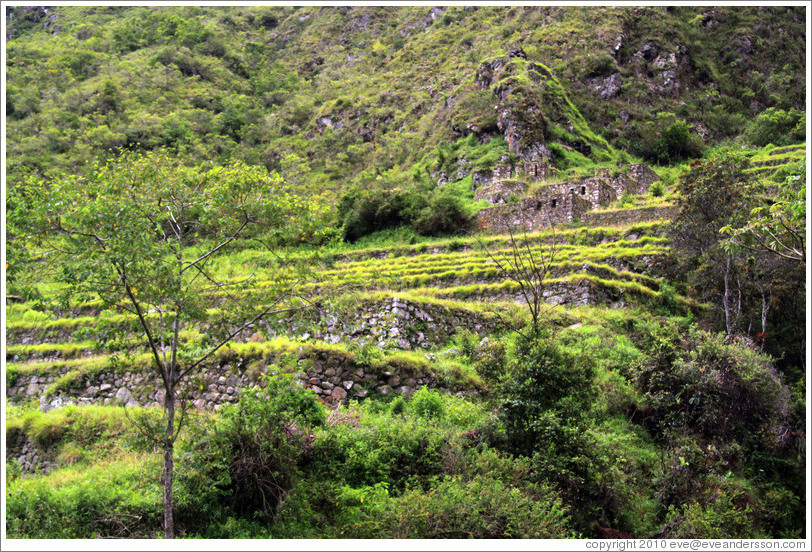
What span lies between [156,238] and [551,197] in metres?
24.6

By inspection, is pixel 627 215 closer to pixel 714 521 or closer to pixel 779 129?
pixel 714 521

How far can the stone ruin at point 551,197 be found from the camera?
29.1 metres

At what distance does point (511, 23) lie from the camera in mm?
71500

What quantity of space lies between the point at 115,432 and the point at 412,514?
7350mm

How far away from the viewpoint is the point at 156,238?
8539 millimetres

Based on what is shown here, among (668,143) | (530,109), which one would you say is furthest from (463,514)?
(668,143)

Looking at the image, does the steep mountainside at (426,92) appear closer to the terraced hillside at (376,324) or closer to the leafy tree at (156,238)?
the terraced hillside at (376,324)

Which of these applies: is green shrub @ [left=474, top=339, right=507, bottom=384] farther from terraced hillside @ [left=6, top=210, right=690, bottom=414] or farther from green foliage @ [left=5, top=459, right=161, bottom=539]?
green foliage @ [left=5, top=459, right=161, bottom=539]

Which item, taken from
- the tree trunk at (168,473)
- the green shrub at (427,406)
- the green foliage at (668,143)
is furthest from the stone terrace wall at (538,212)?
the tree trunk at (168,473)

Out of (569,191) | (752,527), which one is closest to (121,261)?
(752,527)

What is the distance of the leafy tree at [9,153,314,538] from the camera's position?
750cm

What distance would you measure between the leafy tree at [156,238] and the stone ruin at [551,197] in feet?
→ 61.4

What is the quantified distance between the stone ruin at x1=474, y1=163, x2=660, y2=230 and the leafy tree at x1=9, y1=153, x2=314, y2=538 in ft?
61.4

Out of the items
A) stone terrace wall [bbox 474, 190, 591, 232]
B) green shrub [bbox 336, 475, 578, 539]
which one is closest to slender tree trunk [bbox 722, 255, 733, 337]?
green shrub [bbox 336, 475, 578, 539]
